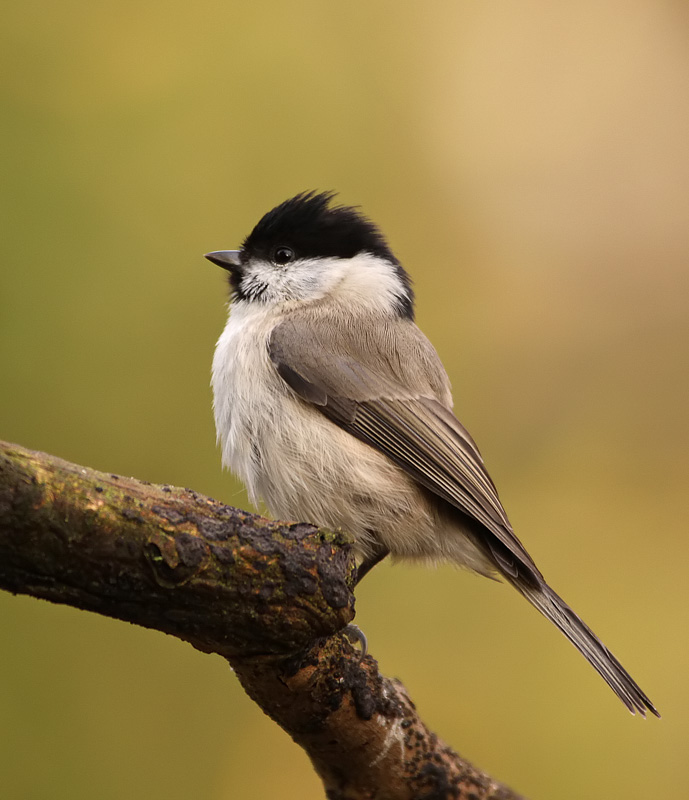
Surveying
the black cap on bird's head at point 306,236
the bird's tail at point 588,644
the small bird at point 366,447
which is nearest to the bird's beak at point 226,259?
the black cap on bird's head at point 306,236

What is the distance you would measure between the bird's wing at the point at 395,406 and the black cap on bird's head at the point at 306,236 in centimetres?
30

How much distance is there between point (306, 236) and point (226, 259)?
0.23 m

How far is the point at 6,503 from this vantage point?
1105mm

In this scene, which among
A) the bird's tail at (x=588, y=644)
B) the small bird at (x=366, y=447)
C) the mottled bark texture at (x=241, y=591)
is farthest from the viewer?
the small bird at (x=366, y=447)

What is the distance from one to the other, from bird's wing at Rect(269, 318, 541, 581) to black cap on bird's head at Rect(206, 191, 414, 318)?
30 centimetres

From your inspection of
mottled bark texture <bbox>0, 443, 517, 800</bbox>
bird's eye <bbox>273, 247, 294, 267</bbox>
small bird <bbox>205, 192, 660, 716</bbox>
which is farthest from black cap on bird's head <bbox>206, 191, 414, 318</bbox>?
Answer: mottled bark texture <bbox>0, 443, 517, 800</bbox>

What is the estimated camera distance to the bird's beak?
2445 mm

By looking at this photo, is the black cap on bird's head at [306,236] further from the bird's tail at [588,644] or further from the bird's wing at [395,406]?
the bird's tail at [588,644]

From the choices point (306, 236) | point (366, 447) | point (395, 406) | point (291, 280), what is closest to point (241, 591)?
point (366, 447)

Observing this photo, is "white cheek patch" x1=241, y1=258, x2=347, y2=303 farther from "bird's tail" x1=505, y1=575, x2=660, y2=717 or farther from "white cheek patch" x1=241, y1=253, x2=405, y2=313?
"bird's tail" x1=505, y1=575, x2=660, y2=717

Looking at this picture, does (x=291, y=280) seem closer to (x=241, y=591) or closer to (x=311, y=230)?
(x=311, y=230)

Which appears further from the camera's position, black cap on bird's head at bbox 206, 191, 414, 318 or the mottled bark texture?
black cap on bird's head at bbox 206, 191, 414, 318

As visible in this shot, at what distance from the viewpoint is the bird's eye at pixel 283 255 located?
2.43m

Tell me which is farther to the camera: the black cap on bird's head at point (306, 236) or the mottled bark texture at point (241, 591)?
the black cap on bird's head at point (306, 236)
